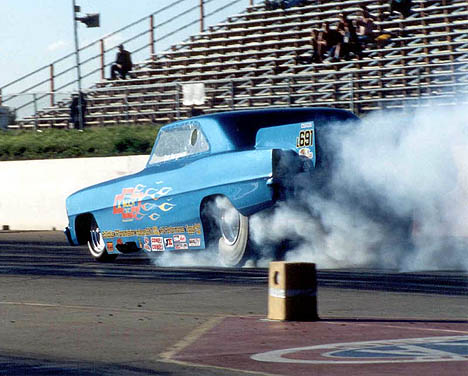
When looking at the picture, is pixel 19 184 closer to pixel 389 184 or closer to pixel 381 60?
pixel 381 60

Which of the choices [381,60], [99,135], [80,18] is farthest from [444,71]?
[80,18]

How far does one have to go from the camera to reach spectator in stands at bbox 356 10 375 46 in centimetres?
2584

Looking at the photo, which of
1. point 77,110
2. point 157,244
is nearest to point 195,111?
point 77,110

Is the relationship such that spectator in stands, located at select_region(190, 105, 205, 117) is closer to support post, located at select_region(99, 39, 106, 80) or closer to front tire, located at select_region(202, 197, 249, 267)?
support post, located at select_region(99, 39, 106, 80)

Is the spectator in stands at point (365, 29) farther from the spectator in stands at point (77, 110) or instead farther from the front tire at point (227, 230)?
the front tire at point (227, 230)

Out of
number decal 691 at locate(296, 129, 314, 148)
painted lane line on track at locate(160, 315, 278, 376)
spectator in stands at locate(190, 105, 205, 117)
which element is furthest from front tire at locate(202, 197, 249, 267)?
spectator in stands at locate(190, 105, 205, 117)

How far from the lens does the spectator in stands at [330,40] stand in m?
25.9

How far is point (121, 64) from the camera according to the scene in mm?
32312

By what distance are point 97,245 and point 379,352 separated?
28.6 ft

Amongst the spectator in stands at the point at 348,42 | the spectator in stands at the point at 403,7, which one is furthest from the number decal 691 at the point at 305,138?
the spectator in stands at the point at 403,7

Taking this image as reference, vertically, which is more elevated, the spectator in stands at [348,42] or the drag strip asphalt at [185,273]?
the spectator in stands at [348,42]

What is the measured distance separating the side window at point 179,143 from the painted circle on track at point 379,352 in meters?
6.27

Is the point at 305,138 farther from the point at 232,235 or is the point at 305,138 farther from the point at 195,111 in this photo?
the point at 195,111

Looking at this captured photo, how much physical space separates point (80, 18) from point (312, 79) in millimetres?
7979
